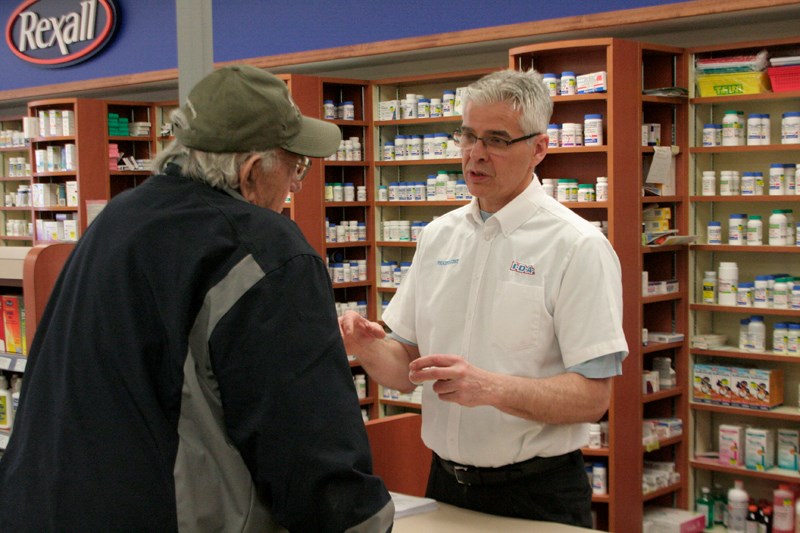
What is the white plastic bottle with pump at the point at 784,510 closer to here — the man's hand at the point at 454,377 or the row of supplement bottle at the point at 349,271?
the row of supplement bottle at the point at 349,271

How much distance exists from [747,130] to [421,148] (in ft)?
8.61

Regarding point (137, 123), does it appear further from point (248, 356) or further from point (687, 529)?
point (248, 356)

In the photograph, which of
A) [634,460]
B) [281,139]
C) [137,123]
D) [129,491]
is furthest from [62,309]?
[137,123]

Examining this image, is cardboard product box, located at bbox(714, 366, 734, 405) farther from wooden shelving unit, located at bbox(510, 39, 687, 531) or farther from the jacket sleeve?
the jacket sleeve

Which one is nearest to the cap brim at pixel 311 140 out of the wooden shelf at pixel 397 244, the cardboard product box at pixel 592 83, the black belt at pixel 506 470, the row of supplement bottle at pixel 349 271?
the black belt at pixel 506 470

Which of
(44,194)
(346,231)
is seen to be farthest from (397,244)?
(44,194)

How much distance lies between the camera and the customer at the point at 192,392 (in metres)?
1.37

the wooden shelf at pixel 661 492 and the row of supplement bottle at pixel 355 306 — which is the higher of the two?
the row of supplement bottle at pixel 355 306

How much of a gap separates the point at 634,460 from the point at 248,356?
5.08m

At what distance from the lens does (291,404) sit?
137 cm

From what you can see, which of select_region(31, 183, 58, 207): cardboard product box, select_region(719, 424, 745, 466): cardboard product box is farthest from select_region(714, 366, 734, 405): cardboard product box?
select_region(31, 183, 58, 207): cardboard product box

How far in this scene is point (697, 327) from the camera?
20.9ft

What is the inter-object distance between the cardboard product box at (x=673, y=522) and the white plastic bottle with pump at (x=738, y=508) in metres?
0.22

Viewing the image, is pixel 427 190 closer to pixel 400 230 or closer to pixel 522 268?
pixel 400 230
